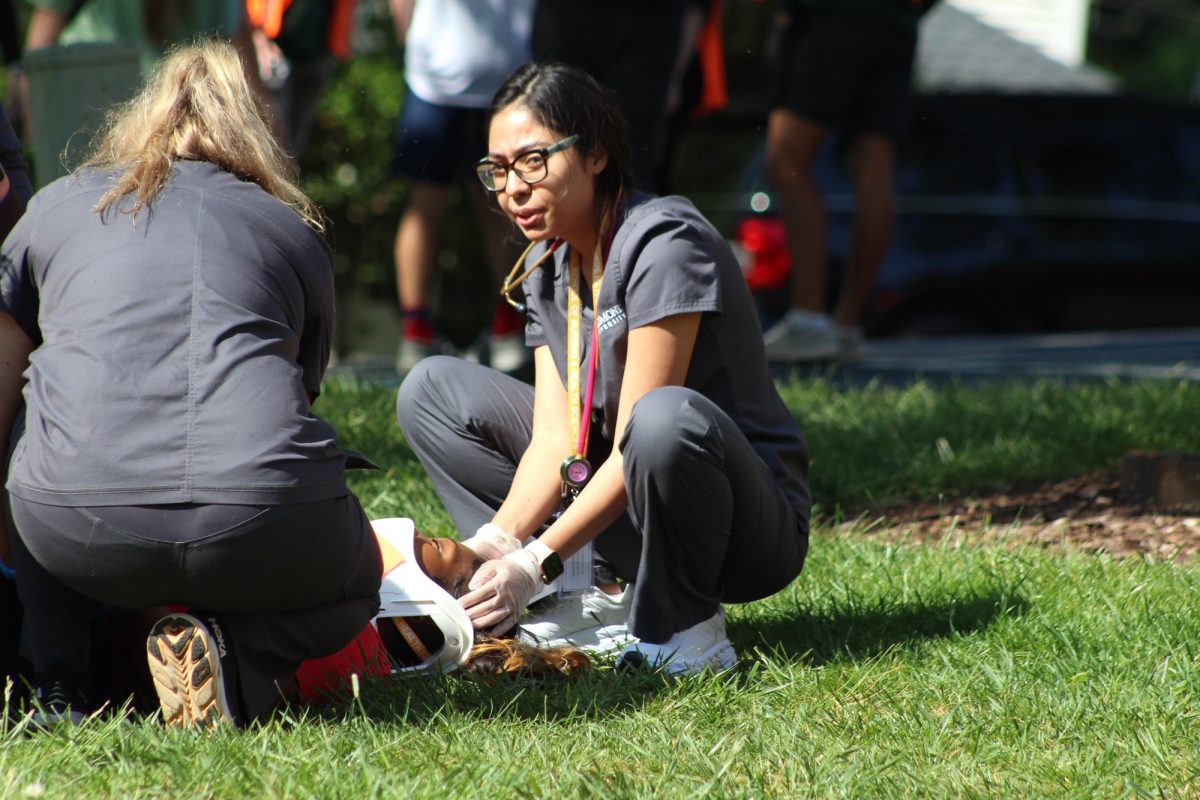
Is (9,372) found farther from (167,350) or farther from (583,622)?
(583,622)

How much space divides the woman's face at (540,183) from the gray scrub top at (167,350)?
1.70 feet

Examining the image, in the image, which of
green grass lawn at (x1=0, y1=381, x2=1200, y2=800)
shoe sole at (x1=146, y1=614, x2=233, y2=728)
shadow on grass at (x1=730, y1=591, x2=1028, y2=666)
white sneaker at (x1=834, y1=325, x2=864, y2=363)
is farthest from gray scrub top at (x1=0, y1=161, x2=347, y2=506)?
white sneaker at (x1=834, y1=325, x2=864, y2=363)

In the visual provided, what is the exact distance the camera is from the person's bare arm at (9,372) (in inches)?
106

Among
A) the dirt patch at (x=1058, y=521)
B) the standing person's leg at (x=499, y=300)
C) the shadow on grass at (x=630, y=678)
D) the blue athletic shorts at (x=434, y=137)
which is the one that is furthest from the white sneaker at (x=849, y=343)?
the shadow on grass at (x=630, y=678)

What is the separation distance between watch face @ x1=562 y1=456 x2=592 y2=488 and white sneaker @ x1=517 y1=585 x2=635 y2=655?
29cm

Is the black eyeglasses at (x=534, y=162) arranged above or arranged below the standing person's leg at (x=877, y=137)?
above

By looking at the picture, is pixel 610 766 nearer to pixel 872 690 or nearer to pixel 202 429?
pixel 872 690

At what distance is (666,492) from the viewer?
9.30 ft

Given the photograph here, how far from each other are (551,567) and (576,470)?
0.75 feet

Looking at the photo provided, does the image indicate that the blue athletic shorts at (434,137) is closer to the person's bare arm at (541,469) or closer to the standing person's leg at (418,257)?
the standing person's leg at (418,257)

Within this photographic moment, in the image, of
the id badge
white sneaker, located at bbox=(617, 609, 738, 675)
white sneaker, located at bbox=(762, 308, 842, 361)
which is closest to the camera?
white sneaker, located at bbox=(617, 609, 738, 675)

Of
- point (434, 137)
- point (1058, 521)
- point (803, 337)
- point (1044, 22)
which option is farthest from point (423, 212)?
point (1044, 22)

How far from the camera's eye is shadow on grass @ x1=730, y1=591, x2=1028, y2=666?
3.07m

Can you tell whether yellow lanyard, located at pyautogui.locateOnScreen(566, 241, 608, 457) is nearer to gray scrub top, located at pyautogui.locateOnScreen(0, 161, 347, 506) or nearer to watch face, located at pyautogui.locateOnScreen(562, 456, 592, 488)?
watch face, located at pyautogui.locateOnScreen(562, 456, 592, 488)
